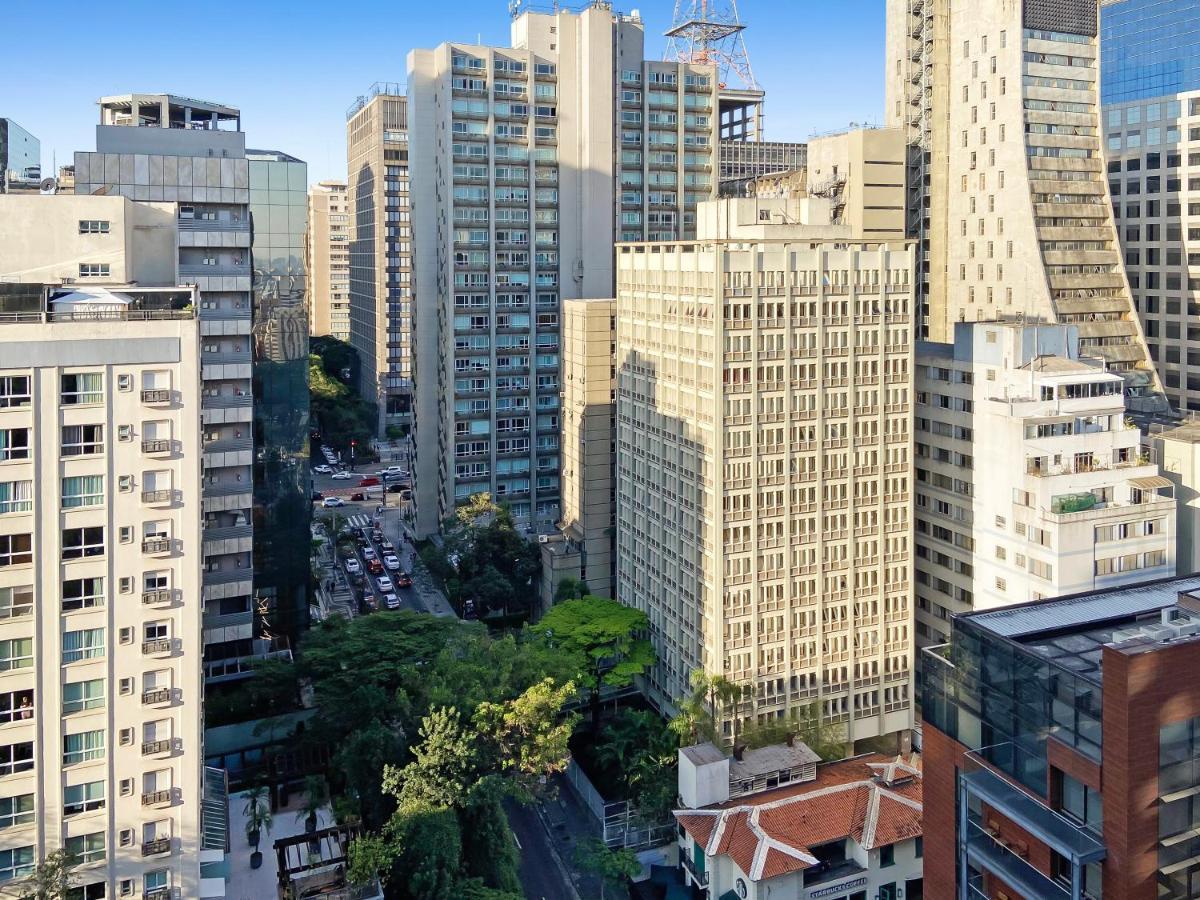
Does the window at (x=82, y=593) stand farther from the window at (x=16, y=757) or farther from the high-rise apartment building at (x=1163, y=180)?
the high-rise apartment building at (x=1163, y=180)

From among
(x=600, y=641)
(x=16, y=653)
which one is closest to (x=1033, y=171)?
(x=600, y=641)

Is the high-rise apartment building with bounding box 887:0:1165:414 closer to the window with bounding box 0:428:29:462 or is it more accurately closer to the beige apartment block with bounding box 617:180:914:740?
the beige apartment block with bounding box 617:180:914:740

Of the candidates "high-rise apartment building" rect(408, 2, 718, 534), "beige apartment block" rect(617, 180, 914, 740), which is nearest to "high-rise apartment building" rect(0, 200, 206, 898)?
"beige apartment block" rect(617, 180, 914, 740)

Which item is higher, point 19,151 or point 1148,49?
point 1148,49

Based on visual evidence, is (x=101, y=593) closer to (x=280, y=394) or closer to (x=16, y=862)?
(x=16, y=862)

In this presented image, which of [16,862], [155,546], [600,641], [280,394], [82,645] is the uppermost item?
[280,394]

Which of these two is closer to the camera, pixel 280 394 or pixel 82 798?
pixel 82 798

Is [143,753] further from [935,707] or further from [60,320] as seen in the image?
[935,707]

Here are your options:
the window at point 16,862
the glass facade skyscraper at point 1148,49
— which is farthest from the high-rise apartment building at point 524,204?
the window at point 16,862
